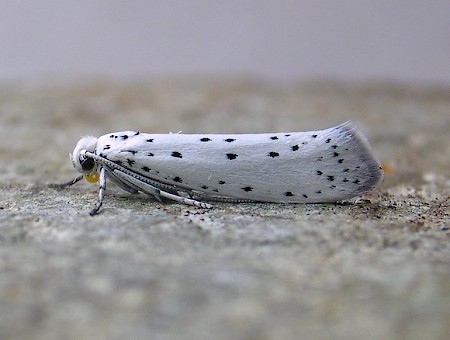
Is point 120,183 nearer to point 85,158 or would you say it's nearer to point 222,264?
point 85,158

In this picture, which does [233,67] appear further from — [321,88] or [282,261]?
[282,261]

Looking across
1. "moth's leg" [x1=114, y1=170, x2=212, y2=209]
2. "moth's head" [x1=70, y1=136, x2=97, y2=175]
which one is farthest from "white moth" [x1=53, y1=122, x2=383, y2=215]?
"moth's head" [x1=70, y1=136, x2=97, y2=175]

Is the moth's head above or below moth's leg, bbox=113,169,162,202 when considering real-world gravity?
above

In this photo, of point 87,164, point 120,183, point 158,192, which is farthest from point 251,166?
point 87,164

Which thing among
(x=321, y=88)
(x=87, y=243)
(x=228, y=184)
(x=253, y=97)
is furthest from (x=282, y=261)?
(x=321, y=88)

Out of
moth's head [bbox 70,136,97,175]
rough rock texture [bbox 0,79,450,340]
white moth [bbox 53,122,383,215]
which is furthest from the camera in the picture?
moth's head [bbox 70,136,97,175]

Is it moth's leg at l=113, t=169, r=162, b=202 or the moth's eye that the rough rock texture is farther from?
the moth's eye
